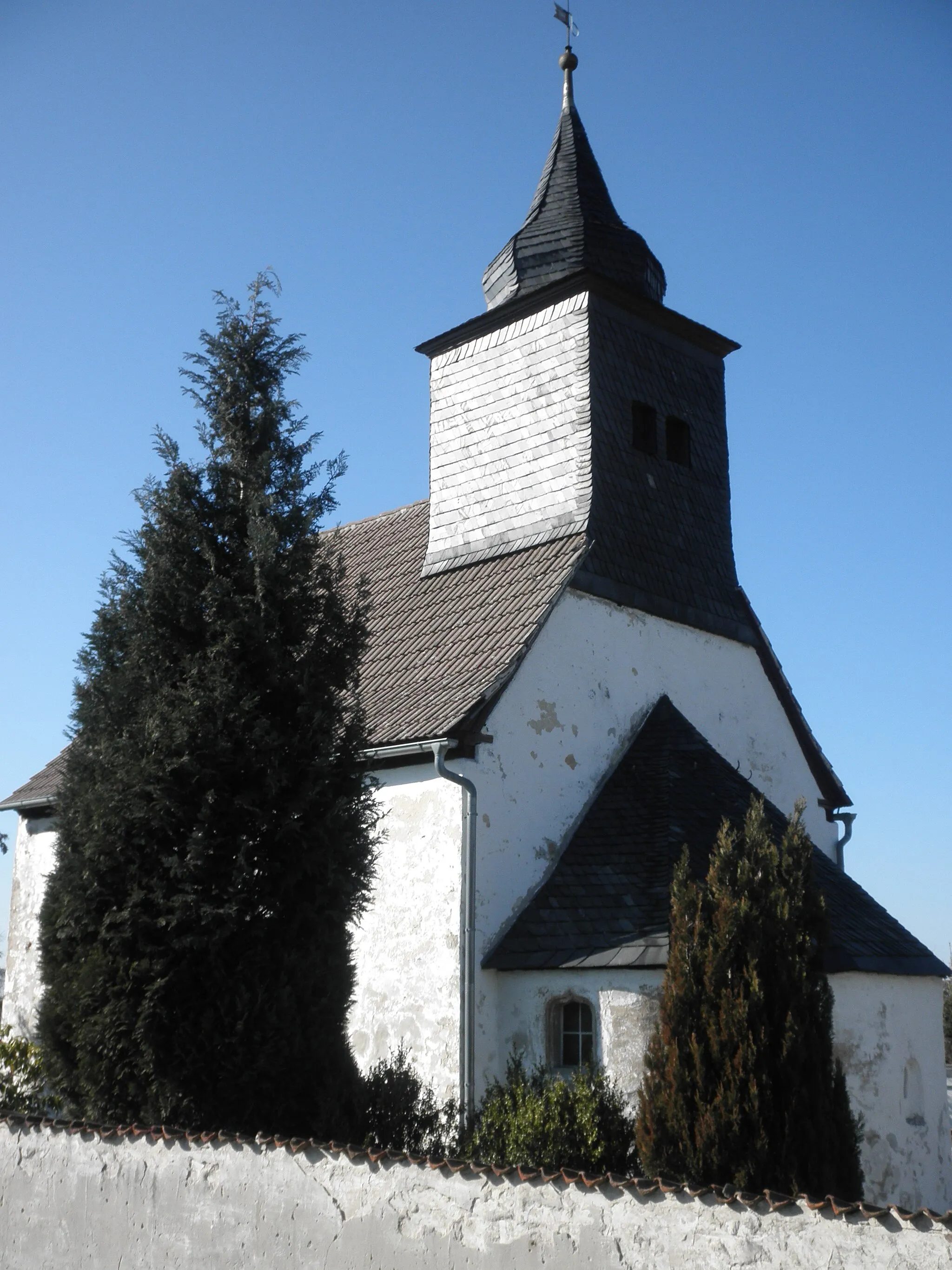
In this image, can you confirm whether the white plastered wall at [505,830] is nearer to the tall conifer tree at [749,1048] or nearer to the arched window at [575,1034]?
the arched window at [575,1034]

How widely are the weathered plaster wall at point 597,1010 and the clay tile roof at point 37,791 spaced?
7.66 meters

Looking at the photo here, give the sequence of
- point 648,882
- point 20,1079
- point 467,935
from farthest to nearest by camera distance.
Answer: point 20,1079 → point 648,882 → point 467,935

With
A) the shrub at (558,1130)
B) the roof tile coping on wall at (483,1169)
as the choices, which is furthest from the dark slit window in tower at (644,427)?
the roof tile coping on wall at (483,1169)

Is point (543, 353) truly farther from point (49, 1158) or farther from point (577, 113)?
point (49, 1158)

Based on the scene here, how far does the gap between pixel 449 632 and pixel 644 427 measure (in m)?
3.94

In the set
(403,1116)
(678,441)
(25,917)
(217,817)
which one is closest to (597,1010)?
(403,1116)

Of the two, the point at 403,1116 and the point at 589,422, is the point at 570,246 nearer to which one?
the point at 589,422

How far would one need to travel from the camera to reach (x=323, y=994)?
8664mm

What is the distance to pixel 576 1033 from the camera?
11305 mm

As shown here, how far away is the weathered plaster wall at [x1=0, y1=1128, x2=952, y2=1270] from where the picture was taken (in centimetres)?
507

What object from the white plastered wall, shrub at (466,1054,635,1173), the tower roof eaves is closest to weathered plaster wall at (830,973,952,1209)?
the white plastered wall

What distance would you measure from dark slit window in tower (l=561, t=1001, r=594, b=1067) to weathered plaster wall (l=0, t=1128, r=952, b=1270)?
4799mm

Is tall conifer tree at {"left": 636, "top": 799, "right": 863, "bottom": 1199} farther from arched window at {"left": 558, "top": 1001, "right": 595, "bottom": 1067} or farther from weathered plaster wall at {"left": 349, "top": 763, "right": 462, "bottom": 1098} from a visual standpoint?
weathered plaster wall at {"left": 349, "top": 763, "right": 462, "bottom": 1098}

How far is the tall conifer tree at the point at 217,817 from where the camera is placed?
8.27 m
